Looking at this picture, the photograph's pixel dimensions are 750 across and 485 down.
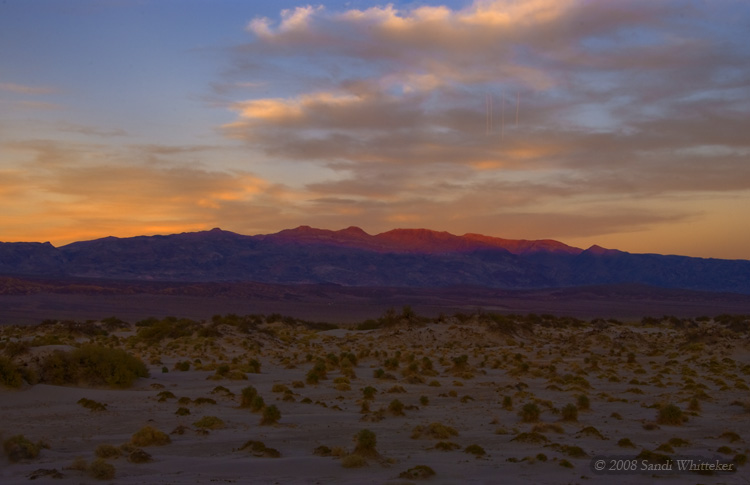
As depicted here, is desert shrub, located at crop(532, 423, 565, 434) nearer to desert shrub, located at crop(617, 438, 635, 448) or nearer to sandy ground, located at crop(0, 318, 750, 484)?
sandy ground, located at crop(0, 318, 750, 484)

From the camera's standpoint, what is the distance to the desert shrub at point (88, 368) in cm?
1941

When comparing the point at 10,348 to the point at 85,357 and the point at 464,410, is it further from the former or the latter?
the point at 464,410

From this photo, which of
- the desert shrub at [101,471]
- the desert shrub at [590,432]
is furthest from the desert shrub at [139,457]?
the desert shrub at [590,432]

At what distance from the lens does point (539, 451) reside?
1258 centimetres

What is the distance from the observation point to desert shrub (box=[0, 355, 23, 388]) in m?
17.3

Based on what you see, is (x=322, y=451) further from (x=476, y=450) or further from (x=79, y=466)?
(x=79, y=466)

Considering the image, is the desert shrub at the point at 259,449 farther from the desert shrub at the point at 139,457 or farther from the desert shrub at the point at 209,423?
the desert shrub at the point at 209,423

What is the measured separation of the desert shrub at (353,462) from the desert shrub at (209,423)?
4.41 m

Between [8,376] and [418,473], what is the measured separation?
1196 centimetres

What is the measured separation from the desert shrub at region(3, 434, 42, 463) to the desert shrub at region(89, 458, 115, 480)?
6.05 ft

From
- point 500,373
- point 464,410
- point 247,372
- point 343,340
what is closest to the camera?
point 464,410

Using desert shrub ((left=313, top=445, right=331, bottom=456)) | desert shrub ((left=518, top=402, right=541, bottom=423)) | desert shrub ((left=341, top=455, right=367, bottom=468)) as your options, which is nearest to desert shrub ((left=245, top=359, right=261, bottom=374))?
desert shrub ((left=518, top=402, right=541, bottom=423))

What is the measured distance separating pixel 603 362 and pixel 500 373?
6869 millimetres

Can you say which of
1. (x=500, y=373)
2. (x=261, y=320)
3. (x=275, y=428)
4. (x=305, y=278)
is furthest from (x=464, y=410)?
(x=305, y=278)
